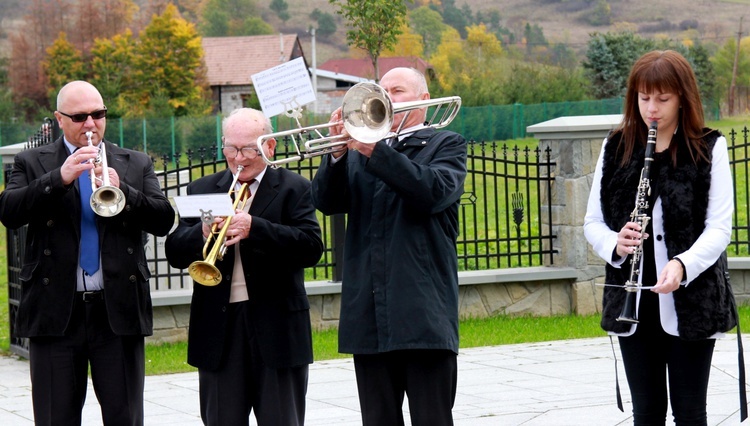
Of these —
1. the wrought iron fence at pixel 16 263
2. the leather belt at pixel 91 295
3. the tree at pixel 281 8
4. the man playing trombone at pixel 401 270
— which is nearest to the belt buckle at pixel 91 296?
the leather belt at pixel 91 295

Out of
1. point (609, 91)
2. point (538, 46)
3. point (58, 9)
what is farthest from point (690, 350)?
point (538, 46)

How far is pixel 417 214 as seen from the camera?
14.6ft

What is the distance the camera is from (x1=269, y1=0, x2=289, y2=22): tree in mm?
154250

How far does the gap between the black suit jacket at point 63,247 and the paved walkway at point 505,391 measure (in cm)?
186

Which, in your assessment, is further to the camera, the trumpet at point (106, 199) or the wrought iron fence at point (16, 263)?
the wrought iron fence at point (16, 263)

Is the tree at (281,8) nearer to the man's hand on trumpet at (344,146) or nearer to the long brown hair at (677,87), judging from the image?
the man's hand on trumpet at (344,146)

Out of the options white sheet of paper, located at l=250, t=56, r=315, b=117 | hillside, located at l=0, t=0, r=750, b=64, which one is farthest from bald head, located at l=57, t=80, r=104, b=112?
hillside, located at l=0, t=0, r=750, b=64

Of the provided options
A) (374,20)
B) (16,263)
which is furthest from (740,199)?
(16,263)

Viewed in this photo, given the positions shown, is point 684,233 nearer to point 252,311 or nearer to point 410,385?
point 410,385

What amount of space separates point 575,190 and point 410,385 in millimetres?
5830

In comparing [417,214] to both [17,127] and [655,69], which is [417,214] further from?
[17,127]

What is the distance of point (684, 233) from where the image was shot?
14.0 ft

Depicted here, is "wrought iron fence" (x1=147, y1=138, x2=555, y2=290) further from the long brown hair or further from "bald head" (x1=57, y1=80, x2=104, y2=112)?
the long brown hair

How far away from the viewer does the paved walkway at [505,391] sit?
6562mm
